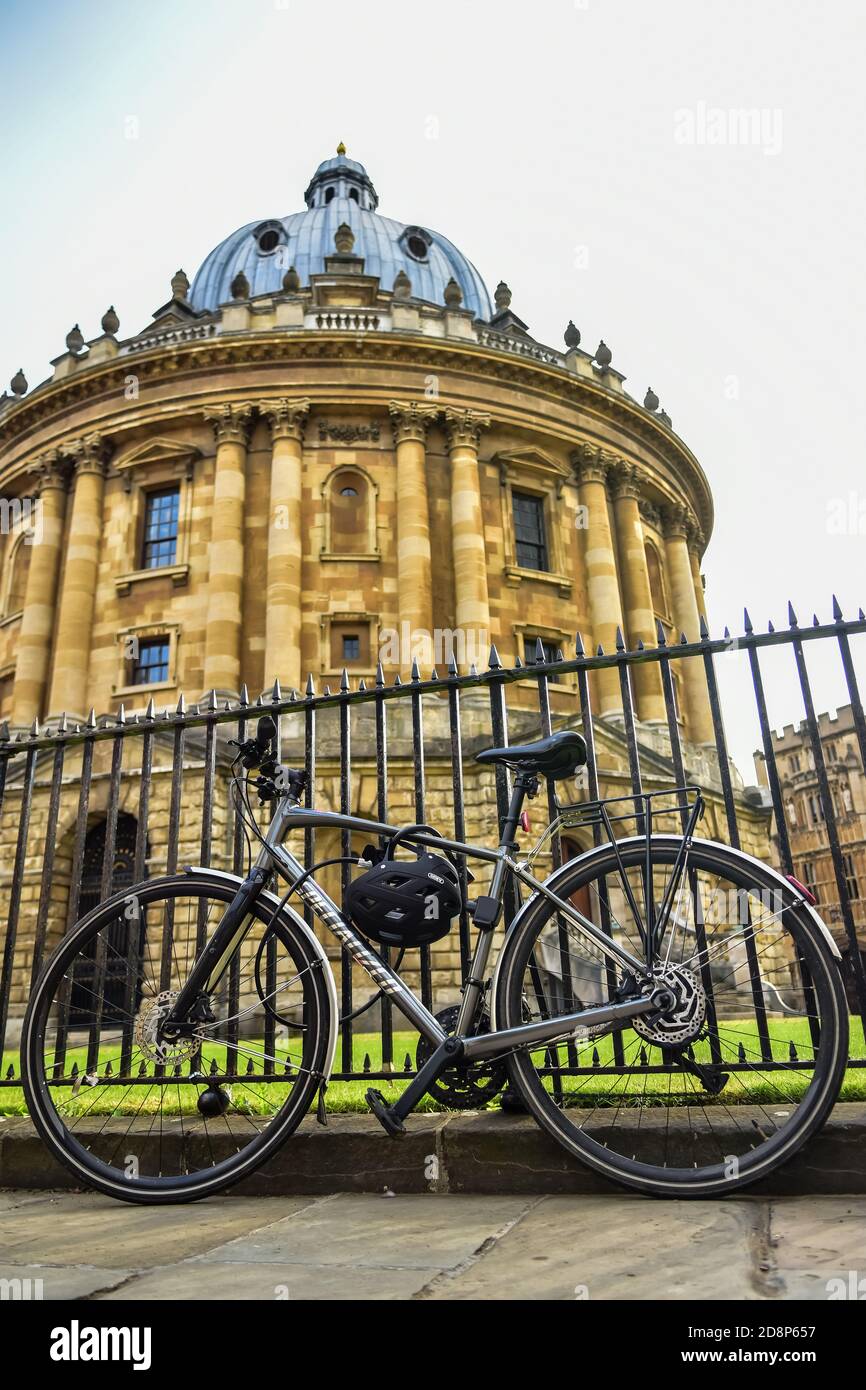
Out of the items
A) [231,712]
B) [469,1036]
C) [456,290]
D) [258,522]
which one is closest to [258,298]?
[456,290]

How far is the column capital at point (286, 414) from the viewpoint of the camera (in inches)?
969

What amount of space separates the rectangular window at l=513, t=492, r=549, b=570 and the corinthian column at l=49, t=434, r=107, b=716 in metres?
12.2

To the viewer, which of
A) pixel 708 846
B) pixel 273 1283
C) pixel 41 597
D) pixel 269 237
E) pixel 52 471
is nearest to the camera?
pixel 273 1283

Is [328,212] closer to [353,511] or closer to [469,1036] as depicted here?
[353,511]

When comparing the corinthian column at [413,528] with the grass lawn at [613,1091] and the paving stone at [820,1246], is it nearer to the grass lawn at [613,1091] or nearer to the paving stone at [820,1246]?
the grass lawn at [613,1091]

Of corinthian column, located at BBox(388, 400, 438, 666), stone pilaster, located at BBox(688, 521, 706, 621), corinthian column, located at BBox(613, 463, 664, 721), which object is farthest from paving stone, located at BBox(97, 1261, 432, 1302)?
stone pilaster, located at BBox(688, 521, 706, 621)

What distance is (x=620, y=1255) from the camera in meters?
2.25

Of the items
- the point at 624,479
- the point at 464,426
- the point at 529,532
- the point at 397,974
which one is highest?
the point at 464,426

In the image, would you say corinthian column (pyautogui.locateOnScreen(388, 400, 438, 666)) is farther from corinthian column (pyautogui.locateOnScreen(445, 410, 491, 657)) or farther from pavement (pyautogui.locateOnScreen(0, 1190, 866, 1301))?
pavement (pyautogui.locateOnScreen(0, 1190, 866, 1301))

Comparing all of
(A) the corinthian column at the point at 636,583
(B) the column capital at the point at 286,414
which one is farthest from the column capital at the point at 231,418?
(A) the corinthian column at the point at 636,583

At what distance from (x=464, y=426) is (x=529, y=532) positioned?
3.72 meters

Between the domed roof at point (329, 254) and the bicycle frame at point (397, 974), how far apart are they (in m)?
32.2

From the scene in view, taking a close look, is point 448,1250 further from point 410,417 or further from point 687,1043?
point 410,417

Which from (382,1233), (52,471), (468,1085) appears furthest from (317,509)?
(382,1233)
